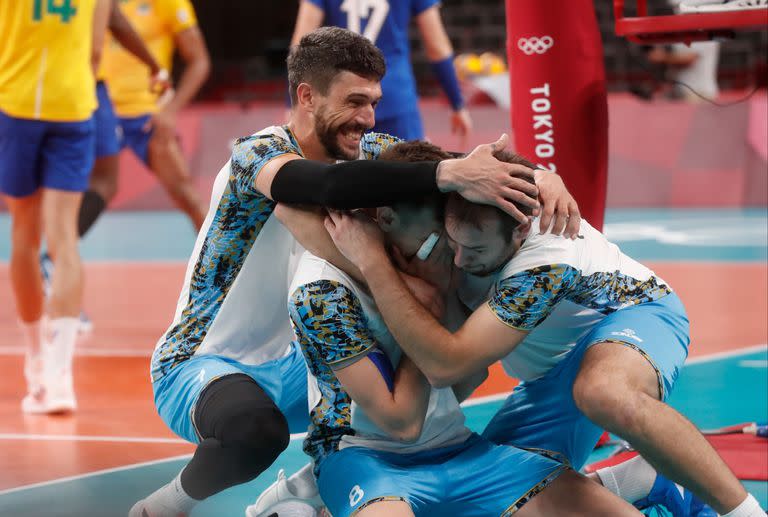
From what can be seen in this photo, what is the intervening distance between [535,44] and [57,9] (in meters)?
2.43

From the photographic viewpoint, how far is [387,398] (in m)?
3.04

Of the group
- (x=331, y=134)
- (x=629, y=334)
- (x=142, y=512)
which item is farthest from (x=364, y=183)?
(x=142, y=512)

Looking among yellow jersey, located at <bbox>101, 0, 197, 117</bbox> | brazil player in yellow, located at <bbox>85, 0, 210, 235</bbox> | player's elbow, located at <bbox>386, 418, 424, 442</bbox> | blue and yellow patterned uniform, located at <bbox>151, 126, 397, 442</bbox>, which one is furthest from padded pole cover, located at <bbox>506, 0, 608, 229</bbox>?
yellow jersey, located at <bbox>101, 0, 197, 117</bbox>

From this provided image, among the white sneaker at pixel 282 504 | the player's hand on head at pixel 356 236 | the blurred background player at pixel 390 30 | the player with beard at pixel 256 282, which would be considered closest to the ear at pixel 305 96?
the player with beard at pixel 256 282

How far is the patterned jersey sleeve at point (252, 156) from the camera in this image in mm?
3330

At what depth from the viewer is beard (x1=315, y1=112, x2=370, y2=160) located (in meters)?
3.52

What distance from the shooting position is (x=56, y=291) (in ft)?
18.2

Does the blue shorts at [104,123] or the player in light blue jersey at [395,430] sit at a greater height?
the player in light blue jersey at [395,430]

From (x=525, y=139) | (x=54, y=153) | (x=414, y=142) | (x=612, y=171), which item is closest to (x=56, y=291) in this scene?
(x=54, y=153)

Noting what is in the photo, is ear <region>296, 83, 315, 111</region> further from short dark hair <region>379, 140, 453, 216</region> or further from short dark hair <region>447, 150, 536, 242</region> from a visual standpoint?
short dark hair <region>447, 150, 536, 242</region>

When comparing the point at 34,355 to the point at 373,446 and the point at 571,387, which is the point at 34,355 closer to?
the point at 373,446

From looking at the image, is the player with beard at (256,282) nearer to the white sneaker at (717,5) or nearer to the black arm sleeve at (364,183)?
the black arm sleeve at (364,183)

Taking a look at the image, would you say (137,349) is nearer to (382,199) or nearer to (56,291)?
(56,291)

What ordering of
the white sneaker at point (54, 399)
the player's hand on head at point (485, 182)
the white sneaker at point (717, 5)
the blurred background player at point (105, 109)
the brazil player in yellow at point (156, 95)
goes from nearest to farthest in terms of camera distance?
the player's hand on head at point (485, 182) → the white sneaker at point (717, 5) → the white sneaker at point (54, 399) → the blurred background player at point (105, 109) → the brazil player in yellow at point (156, 95)
